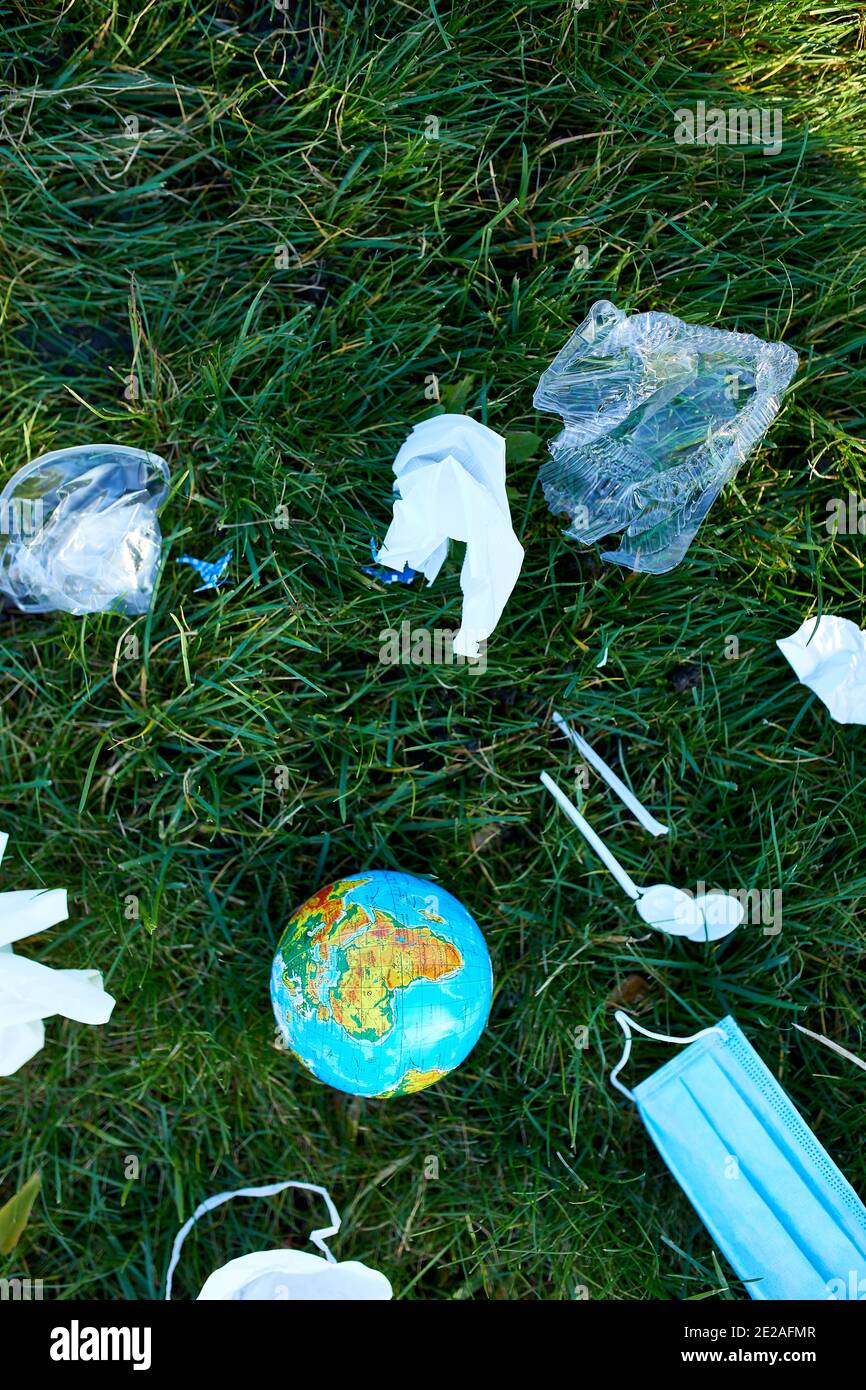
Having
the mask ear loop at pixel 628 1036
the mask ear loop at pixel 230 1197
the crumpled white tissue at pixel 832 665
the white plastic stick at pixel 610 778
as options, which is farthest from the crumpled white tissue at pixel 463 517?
the mask ear loop at pixel 230 1197

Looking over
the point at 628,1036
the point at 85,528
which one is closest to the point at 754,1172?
the point at 628,1036

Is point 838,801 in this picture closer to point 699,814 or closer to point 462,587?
point 699,814

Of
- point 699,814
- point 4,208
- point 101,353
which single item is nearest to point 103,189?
point 4,208

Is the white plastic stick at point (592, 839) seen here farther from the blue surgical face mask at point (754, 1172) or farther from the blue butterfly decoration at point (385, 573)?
the blue butterfly decoration at point (385, 573)

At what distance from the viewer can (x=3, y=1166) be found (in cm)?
258

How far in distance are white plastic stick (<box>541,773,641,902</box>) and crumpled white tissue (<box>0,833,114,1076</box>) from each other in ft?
4.20

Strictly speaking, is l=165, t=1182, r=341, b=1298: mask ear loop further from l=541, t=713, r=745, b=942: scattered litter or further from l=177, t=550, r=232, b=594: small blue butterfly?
l=177, t=550, r=232, b=594: small blue butterfly

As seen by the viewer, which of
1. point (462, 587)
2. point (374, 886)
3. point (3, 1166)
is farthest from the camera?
point (3, 1166)

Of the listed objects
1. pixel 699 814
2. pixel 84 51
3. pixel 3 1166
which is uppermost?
pixel 84 51

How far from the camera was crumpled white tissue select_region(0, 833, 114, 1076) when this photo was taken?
238 centimetres

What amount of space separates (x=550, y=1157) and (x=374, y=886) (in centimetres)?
98

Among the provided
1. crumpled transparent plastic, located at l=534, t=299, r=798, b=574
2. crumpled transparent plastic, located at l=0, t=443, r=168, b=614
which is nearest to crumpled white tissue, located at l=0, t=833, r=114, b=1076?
crumpled transparent plastic, located at l=0, t=443, r=168, b=614

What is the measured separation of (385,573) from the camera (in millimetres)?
2566
